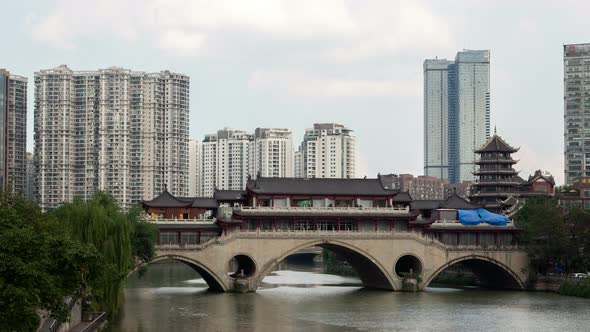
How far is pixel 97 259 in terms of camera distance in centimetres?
3588

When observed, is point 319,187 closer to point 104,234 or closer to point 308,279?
point 308,279

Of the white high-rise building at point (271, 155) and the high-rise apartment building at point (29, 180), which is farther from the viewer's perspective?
the white high-rise building at point (271, 155)

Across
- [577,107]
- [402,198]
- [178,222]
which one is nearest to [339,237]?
[178,222]

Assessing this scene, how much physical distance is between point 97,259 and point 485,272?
52616 mm

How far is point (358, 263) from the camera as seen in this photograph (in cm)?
8069

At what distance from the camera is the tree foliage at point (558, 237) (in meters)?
75.0

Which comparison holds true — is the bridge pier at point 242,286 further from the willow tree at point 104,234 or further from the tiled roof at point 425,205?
the tiled roof at point 425,205

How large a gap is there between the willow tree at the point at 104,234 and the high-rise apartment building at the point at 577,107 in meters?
104

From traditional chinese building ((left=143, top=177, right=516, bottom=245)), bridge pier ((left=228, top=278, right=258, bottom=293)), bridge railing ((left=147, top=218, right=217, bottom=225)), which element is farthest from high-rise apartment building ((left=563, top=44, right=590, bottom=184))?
A: bridge pier ((left=228, top=278, right=258, bottom=293))

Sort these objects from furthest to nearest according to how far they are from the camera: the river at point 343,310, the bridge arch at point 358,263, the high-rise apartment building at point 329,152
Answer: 1. the high-rise apartment building at point 329,152
2. the bridge arch at point 358,263
3. the river at point 343,310

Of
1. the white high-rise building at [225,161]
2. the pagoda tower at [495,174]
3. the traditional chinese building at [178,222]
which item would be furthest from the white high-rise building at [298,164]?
the traditional chinese building at [178,222]

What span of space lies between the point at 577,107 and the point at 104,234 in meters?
107

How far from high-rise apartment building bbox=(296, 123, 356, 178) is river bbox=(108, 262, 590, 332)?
9340 centimetres

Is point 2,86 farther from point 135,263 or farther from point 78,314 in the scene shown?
point 78,314
